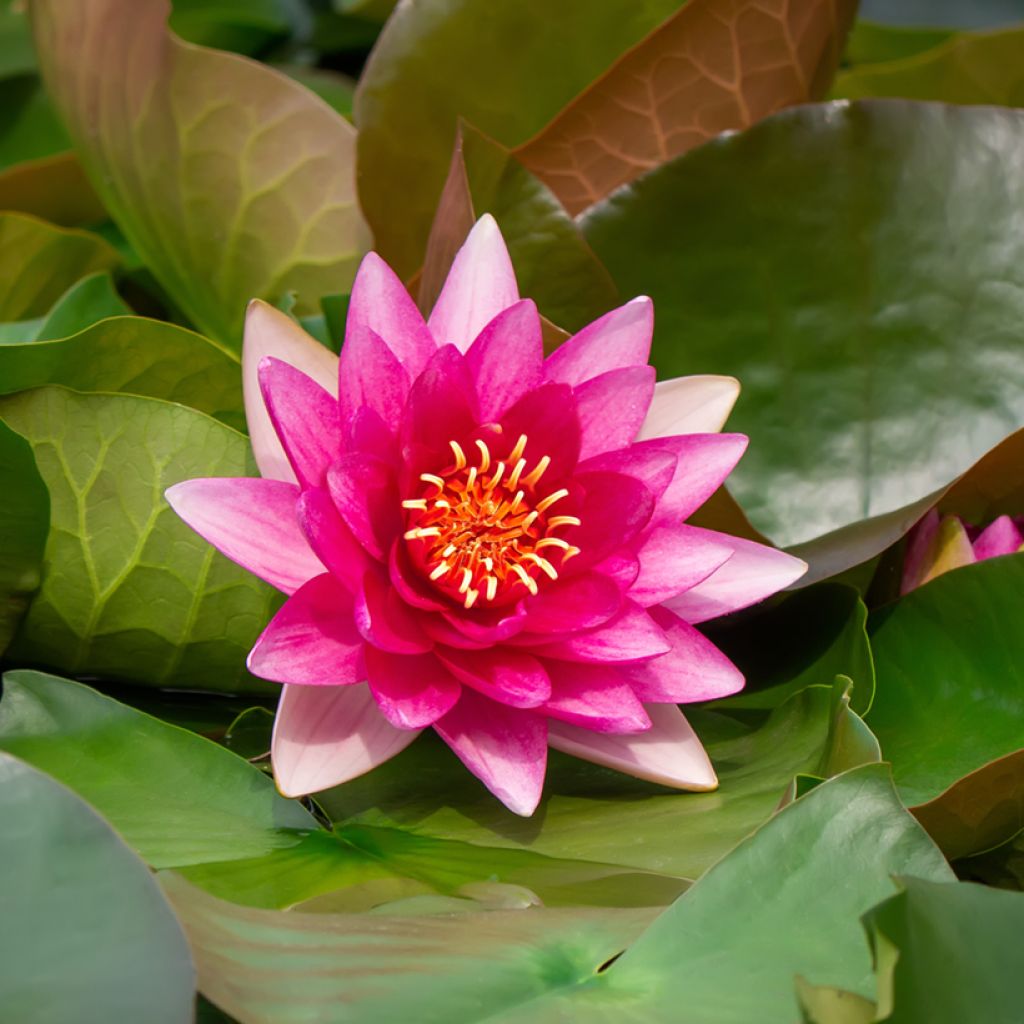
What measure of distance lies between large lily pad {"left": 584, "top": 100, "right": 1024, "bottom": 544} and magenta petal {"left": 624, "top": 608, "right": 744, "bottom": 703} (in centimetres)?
17

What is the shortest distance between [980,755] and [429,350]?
0.28 meters

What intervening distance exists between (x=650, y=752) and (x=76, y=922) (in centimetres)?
22

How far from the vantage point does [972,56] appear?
74 cm

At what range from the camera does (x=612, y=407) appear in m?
0.47

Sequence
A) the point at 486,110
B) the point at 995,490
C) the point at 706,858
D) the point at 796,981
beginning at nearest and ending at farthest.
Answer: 1. the point at 796,981
2. the point at 706,858
3. the point at 995,490
4. the point at 486,110

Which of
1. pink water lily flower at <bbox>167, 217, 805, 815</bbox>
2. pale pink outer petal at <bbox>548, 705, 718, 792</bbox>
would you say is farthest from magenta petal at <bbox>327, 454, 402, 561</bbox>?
pale pink outer petal at <bbox>548, 705, 718, 792</bbox>

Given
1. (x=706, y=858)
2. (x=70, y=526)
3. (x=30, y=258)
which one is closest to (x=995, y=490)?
(x=706, y=858)

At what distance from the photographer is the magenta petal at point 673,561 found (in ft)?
1.49

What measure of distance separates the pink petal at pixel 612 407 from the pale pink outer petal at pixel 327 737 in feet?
0.46

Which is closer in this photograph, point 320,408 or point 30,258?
point 320,408

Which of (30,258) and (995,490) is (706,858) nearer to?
(995,490)

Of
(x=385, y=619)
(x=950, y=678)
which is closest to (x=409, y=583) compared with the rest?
(x=385, y=619)

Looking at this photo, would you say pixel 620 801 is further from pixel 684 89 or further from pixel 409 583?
pixel 684 89

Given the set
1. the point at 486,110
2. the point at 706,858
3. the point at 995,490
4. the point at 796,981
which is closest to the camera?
the point at 796,981
